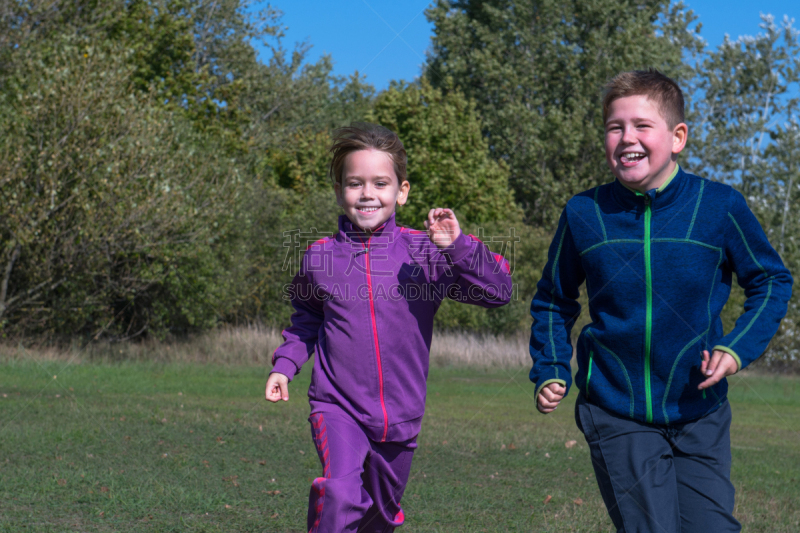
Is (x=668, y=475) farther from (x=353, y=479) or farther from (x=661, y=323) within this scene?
(x=353, y=479)

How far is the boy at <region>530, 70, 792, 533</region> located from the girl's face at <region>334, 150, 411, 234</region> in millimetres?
1050

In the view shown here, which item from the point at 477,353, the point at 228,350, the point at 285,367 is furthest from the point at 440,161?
the point at 285,367

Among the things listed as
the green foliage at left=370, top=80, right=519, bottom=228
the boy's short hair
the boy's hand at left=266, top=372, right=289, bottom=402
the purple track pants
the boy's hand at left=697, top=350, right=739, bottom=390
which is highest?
the green foliage at left=370, top=80, right=519, bottom=228

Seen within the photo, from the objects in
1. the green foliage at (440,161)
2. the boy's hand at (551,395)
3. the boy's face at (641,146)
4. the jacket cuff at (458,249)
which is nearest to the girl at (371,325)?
the jacket cuff at (458,249)

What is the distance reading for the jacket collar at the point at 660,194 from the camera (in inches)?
121

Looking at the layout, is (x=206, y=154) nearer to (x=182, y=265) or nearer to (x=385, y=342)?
(x=182, y=265)

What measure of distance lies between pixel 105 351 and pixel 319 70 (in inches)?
1056

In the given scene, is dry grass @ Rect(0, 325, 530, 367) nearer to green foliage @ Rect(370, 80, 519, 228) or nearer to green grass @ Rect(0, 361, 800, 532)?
green grass @ Rect(0, 361, 800, 532)

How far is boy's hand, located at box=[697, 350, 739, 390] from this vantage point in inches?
109

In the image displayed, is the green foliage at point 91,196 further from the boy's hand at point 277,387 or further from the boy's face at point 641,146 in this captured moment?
the boy's face at point 641,146

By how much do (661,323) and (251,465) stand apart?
5.06m

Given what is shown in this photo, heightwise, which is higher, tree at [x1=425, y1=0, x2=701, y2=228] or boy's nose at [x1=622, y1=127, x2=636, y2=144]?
tree at [x1=425, y1=0, x2=701, y2=228]

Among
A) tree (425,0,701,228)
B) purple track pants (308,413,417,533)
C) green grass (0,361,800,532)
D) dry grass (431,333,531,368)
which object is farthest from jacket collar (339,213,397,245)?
tree (425,0,701,228)

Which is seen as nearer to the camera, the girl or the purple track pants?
the purple track pants
